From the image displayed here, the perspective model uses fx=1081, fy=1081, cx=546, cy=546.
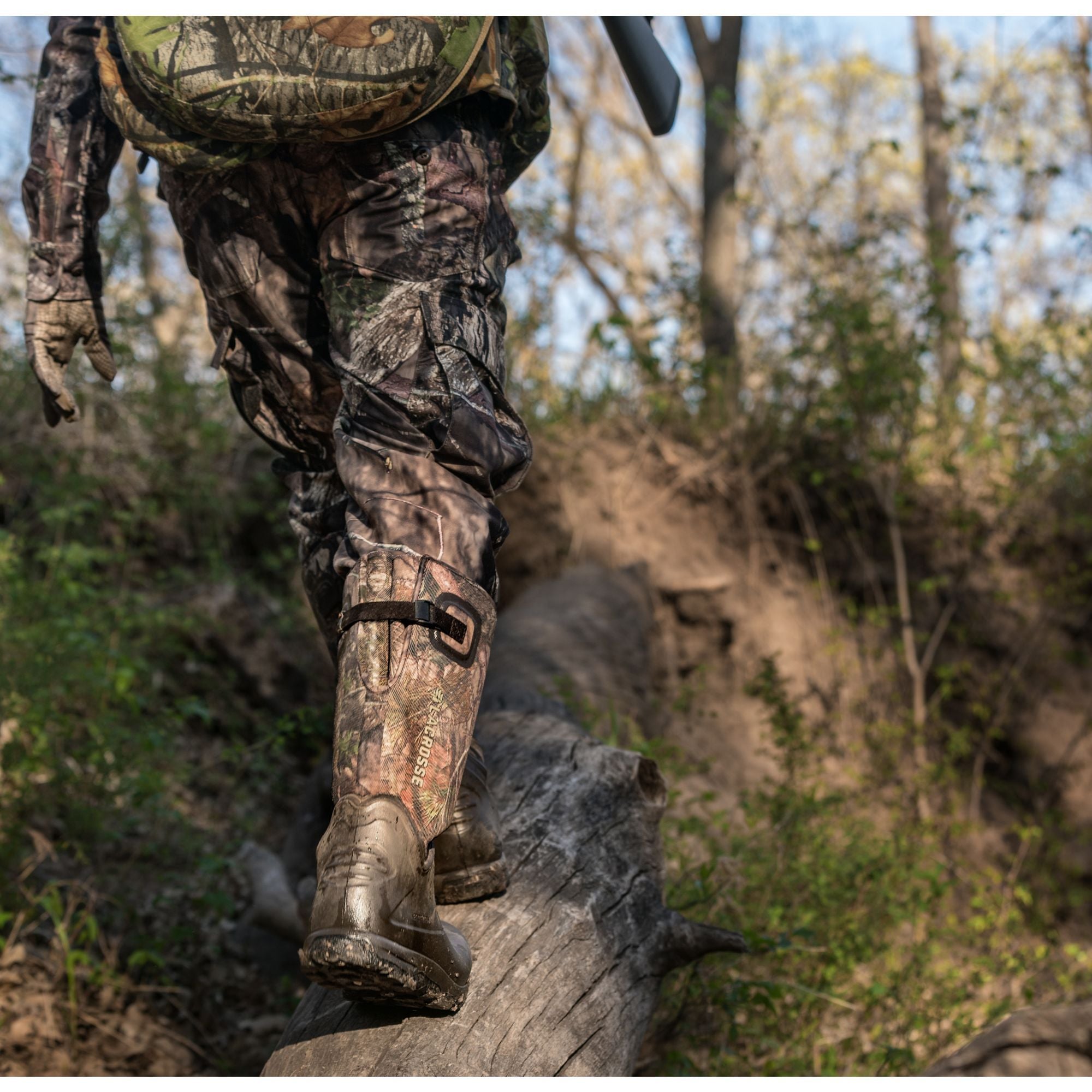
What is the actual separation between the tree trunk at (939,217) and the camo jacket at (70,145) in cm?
330

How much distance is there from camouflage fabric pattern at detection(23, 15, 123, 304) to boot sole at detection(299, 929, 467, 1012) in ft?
5.43

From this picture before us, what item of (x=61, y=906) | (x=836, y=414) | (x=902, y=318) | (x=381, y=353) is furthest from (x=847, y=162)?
(x=61, y=906)

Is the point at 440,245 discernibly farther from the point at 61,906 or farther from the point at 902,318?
the point at 902,318

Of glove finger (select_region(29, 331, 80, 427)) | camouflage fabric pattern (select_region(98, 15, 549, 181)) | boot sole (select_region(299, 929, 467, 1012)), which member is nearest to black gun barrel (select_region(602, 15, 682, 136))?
camouflage fabric pattern (select_region(98, 15, 549, 181))

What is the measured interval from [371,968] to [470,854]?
0.54 m

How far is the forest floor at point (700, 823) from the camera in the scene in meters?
3.14

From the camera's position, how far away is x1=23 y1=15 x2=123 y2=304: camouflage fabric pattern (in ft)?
8.10

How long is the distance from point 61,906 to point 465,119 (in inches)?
96.5

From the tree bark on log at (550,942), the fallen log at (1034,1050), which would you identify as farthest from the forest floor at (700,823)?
the fallen log at (1034,1050)

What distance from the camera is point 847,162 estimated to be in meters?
6.08

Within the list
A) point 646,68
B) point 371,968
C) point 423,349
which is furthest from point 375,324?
point 646,68

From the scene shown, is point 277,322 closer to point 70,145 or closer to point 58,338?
point 58,338
